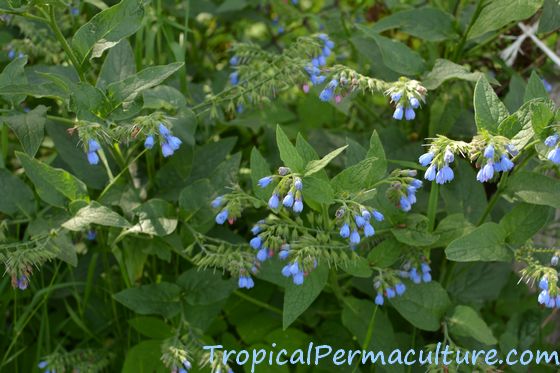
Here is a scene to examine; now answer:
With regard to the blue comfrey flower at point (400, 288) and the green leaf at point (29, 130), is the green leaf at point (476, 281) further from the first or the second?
the green leaf at point (29, 130)

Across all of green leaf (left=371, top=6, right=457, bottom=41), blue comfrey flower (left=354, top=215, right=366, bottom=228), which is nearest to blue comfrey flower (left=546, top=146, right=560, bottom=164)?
blue comfrey flower (left=354, top=215, right=366, bottom=228)

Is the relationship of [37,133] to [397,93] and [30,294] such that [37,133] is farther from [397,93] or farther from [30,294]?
[397,93]

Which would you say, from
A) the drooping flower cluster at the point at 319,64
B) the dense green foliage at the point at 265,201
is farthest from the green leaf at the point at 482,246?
the drooping flower cluster at the point at 319,64

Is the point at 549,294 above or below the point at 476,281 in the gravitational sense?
above

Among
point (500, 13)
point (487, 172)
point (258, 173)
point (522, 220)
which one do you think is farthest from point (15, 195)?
point (500, 13)

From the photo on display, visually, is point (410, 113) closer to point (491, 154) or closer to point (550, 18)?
point (491, 154)

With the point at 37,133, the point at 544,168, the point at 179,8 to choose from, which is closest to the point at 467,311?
the point at 544,168
